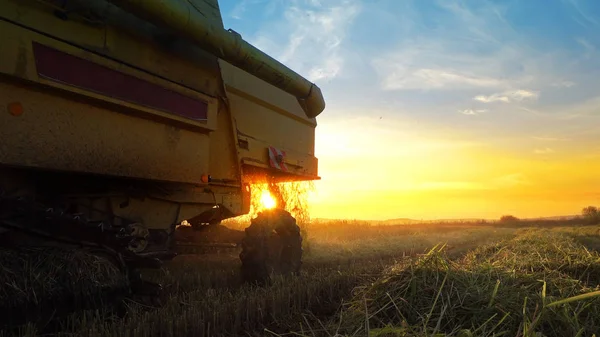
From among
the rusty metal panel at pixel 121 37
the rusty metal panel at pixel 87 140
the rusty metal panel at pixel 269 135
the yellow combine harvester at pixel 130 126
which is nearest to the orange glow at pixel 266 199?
the rusty metal panel at pixel 269 135

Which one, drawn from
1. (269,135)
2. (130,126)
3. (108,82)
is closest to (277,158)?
(269,135)

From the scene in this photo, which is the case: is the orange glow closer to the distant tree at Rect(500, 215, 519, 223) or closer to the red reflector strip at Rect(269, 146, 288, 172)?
the red reflector strip at Rect(269, 146, 288, 172)

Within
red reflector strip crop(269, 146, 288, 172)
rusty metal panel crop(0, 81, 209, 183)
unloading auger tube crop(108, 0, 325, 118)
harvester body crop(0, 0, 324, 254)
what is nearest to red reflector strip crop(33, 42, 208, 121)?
harvester body crop(0, 0, 324, 254)

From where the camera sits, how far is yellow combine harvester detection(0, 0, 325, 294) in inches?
115

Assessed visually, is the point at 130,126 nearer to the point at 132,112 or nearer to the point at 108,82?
the point at 132,112

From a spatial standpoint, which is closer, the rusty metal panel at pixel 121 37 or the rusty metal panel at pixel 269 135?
the rusty metal panel at pixel 121 37

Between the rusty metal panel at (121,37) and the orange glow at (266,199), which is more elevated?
the rusty metal panel at (121,37)

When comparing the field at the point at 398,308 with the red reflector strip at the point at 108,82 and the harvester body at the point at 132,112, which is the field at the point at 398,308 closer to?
the harvester body at the point at 132,112

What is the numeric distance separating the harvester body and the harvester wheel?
35cm

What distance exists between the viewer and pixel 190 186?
4.67 meters

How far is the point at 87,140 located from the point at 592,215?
37194 mm

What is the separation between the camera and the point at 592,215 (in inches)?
1261

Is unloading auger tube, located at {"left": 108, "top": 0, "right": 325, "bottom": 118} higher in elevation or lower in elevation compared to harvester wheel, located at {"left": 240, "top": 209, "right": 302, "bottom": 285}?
higher

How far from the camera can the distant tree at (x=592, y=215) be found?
31.4 meters
